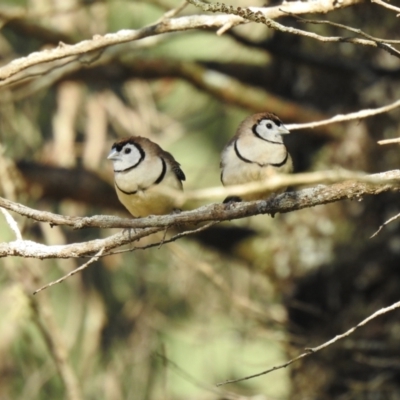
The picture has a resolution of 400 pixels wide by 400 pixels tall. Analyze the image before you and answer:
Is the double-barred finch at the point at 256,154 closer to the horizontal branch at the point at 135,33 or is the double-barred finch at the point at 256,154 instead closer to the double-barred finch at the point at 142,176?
the double-barred finch at the point at 142,176

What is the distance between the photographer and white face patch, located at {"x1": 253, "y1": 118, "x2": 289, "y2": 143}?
12.5ft

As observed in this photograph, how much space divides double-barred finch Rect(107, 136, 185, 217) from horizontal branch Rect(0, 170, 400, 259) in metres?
0.93

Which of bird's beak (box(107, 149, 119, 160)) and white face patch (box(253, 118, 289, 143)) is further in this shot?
bird's beak (box(107, 149, 119, 160))

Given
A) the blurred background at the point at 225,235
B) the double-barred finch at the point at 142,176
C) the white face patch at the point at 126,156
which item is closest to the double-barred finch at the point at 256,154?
the double-barred finch at the point at 142,176

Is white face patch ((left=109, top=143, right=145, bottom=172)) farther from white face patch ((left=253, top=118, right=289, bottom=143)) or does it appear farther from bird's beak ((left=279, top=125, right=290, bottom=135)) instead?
bird's beak ((left=279, top=125, right=290, bottom=135))

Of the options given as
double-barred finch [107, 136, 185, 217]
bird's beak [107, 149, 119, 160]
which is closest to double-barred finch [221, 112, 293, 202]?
double-barred finch [107, 136, 185, 217]

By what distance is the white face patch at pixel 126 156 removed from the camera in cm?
396

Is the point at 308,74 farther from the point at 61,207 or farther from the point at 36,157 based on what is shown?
the point at 61,207

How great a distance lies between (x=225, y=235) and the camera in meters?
6.06

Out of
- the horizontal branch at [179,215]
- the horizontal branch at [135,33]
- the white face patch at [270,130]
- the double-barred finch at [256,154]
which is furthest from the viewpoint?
the white face patch at [270,130]

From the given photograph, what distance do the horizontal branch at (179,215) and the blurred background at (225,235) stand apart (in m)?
1.85

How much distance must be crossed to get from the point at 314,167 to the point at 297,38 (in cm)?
101

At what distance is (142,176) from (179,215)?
3.60 feet

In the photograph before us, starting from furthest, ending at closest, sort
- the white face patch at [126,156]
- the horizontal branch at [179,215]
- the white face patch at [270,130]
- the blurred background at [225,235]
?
the blurred background at [225,235] → the white face patch at [126,156] → the white face patch at [270,130] → the horizontal branch at [179,215]
